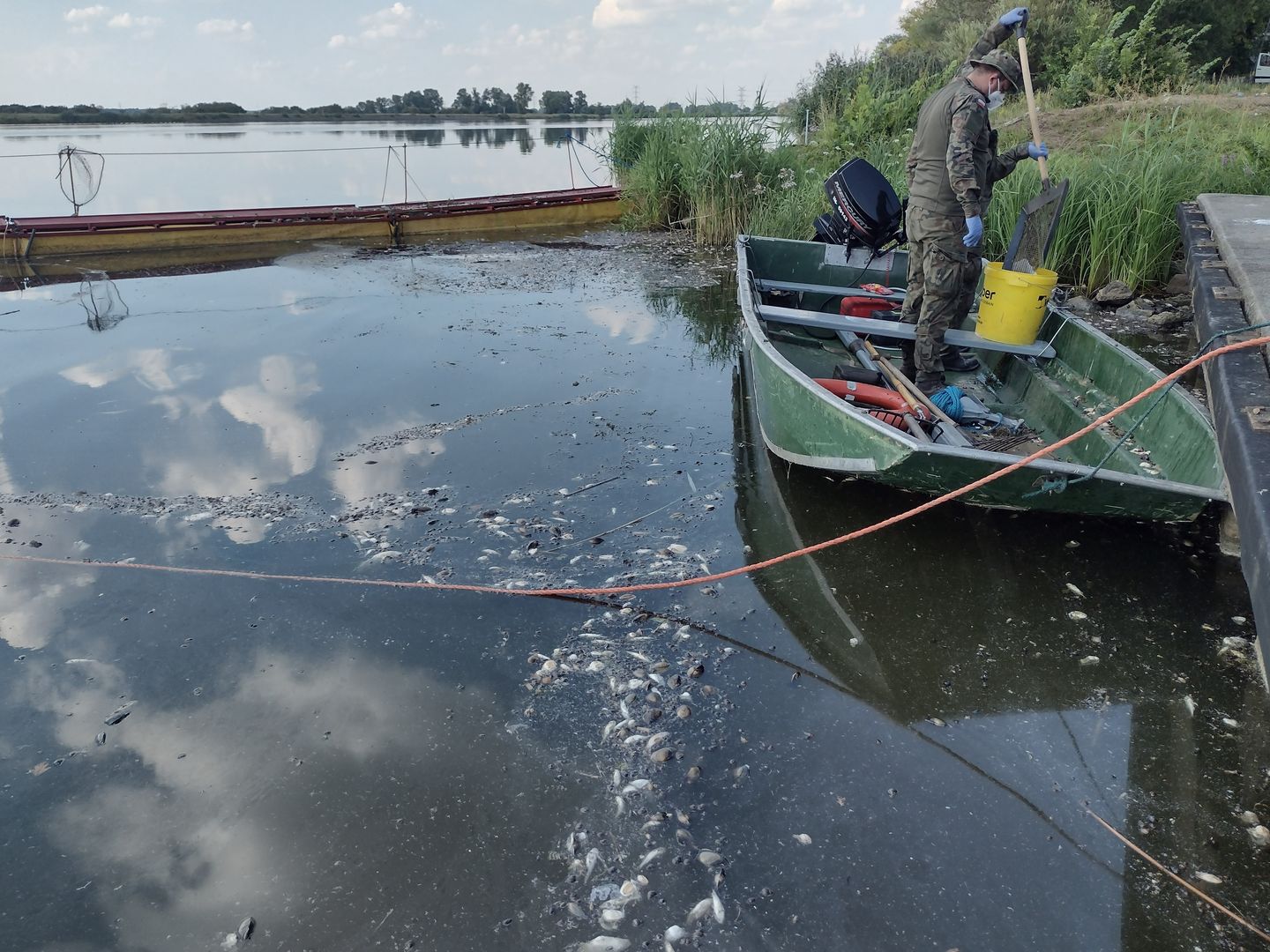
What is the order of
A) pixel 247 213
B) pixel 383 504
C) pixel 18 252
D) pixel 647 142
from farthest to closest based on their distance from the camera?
pixel 647 142, pixel 247 213, pixel 18 252, pixel 383 504

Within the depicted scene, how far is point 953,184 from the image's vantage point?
5531 millimetres

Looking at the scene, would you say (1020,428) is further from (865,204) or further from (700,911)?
(700,911)

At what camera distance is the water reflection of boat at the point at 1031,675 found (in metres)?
2.88

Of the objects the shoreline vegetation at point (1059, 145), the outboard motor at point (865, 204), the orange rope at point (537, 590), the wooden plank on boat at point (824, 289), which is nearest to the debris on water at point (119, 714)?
the orange rope at point (537, 590)

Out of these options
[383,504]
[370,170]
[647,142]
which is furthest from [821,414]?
[370,170]

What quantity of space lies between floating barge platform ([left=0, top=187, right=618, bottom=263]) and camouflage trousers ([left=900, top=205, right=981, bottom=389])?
11.0 meters

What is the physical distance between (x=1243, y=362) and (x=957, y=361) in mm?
2826

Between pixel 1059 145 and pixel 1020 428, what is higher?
pixel 1059 145

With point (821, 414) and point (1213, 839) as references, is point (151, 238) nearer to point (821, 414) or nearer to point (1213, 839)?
point (821, 414)

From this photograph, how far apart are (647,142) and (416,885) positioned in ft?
49.4

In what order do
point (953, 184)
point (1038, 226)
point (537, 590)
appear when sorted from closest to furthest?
1. point (537, 590)
2. point (953, 184)
3. point (1038, 226)

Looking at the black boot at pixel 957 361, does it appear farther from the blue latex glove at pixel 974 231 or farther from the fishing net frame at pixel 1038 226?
the blue latex glove at pixel 974 231

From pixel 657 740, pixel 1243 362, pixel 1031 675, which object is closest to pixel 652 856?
pixel 657 740

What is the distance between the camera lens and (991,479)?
A: 12.9 feet
